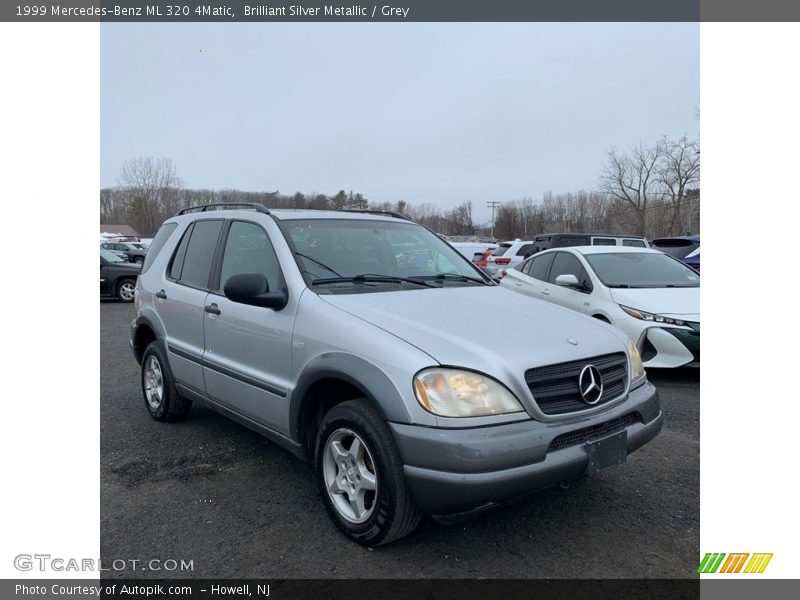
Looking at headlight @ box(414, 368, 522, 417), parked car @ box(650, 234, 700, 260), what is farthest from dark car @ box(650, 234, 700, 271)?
headlight @ box(414, 368, 522, 417)

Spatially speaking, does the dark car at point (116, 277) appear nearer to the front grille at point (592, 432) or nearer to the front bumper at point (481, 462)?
the front bumper at point (481, 462)

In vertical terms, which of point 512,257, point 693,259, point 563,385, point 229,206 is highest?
point 229,206

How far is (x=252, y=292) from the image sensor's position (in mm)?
3336

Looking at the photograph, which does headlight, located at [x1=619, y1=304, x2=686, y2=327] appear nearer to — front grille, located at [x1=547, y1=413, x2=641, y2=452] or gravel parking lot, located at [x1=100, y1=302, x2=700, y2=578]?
gravel parking lot, located at [x1=100, y1=302, x2=700, y2=578]

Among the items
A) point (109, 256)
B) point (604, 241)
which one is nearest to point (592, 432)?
point (604, 241)

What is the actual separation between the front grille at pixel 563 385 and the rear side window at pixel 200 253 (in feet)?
8.88

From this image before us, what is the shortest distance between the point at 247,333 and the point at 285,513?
1.16m

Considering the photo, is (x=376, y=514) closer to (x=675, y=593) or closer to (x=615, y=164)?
(x=675, y=593)

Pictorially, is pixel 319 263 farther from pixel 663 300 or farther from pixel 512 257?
pixel 512 257

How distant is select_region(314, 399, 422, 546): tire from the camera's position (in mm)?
2744

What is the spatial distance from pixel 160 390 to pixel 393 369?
3.12m

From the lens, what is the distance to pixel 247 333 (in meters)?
3.73

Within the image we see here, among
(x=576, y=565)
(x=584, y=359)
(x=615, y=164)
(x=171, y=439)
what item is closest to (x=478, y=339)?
(x=584, y=359)
